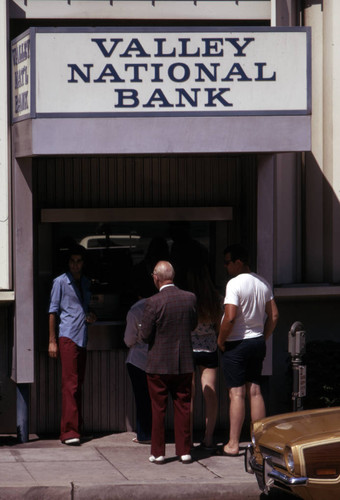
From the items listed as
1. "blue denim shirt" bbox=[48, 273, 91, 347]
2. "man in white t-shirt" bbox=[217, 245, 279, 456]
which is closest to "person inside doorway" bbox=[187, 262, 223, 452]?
"man in white t-shirt" bbox=[217, 245, 279, 456]

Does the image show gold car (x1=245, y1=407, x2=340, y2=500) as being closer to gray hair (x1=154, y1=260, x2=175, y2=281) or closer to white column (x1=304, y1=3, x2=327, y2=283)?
gray hair (x1=154, y1=260, x2=175, y2=281)

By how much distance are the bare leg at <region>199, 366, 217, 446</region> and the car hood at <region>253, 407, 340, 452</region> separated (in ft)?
5.20

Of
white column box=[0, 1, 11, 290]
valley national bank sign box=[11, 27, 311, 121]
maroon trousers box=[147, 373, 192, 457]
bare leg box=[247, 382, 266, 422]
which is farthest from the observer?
white column box=[0, 1, 11, 290]

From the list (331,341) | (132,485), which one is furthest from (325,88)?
(132,485)

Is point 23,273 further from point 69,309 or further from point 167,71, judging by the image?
point 167,71

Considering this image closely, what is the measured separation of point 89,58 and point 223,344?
2872mm

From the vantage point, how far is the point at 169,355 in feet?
27.8

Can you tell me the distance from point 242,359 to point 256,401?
0.43 meters

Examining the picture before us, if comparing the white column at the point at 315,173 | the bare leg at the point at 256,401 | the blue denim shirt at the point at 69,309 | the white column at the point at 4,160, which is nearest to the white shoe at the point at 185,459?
the bare leg at the point at 256,401

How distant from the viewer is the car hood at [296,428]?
680 centimetres

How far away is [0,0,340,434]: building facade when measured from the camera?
28.7ft

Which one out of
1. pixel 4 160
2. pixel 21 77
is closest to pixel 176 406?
pixel 4 160

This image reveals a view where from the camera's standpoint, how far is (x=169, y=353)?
8.47m

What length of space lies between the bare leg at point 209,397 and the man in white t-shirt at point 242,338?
8.7 inches
